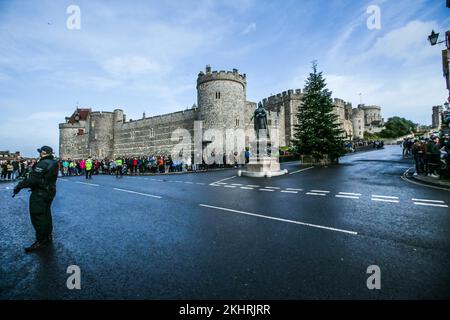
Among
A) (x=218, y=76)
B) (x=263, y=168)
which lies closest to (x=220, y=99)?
(x=218, y=76)

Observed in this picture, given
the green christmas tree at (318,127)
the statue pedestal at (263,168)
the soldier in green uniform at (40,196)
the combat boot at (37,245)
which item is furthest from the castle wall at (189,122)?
the combat boot at (37,245)

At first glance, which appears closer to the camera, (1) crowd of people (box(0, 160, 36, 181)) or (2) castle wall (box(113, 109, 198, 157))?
(1) crowd of people (box(0, 160, 36, 181))

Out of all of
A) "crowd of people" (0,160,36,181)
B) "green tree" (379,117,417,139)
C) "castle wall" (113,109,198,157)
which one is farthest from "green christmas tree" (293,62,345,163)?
"green tree" (379,117,417,139)

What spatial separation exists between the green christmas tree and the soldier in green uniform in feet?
63.2

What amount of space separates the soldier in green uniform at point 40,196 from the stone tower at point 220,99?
29382mm

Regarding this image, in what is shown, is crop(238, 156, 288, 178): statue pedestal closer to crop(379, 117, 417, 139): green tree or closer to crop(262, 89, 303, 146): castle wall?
crop(262, 89, 303, 146): castle wall

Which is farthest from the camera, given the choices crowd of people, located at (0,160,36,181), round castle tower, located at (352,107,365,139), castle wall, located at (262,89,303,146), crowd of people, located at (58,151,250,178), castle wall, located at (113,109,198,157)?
round castle tower, located at (352,107,365,139)

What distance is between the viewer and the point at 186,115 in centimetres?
4450

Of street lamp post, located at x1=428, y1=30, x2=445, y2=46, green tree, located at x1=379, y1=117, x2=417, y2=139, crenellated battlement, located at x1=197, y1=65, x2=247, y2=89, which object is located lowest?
street lamp post, located at x1=428, y1=30, x2=445, y2=46

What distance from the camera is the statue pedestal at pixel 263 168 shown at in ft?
49.1

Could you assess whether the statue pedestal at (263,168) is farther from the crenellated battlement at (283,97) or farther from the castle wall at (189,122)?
the crenellated battlement at (283,97)

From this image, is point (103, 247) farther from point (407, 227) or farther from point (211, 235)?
point (407, 227)

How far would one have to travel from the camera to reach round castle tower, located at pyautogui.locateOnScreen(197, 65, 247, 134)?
33.5m

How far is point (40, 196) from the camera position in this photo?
439cm
